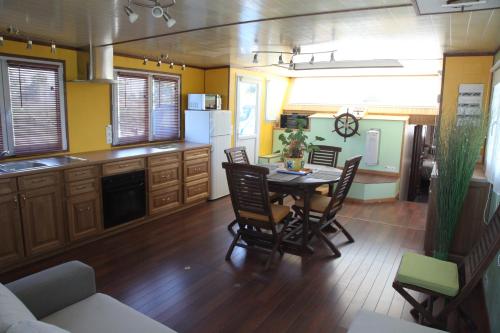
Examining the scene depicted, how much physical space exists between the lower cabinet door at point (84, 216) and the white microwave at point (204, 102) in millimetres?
2313

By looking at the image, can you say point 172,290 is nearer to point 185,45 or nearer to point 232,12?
point 232,12

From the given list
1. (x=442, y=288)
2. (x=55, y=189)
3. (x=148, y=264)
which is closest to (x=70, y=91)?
(x=55, y=189)

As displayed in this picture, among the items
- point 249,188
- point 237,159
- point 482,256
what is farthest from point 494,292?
point 237,159

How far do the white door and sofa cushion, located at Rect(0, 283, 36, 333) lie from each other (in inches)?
200

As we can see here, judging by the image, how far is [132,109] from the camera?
511 cm

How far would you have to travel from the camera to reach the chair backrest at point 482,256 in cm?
206

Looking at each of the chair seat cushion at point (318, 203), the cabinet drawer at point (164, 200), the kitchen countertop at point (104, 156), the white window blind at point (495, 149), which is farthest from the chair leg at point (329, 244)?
the kitchen countertop at point (104, 156)

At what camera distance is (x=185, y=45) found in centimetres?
417

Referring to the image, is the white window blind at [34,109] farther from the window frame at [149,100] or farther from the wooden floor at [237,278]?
the wooden floor at [237,278]

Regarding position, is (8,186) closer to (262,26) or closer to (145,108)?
(145,108)

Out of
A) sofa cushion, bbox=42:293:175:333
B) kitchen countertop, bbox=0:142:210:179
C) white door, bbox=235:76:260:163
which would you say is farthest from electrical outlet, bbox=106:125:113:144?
sofa cushion, bbox=42:293:175:333

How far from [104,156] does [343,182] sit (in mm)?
2774

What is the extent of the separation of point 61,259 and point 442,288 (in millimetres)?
3377

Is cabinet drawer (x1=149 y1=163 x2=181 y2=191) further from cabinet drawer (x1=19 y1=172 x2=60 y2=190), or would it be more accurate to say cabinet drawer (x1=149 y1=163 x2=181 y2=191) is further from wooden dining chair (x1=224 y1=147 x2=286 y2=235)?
cabinet drawer (x1=19 y1=172 x2=60 y2=190)
